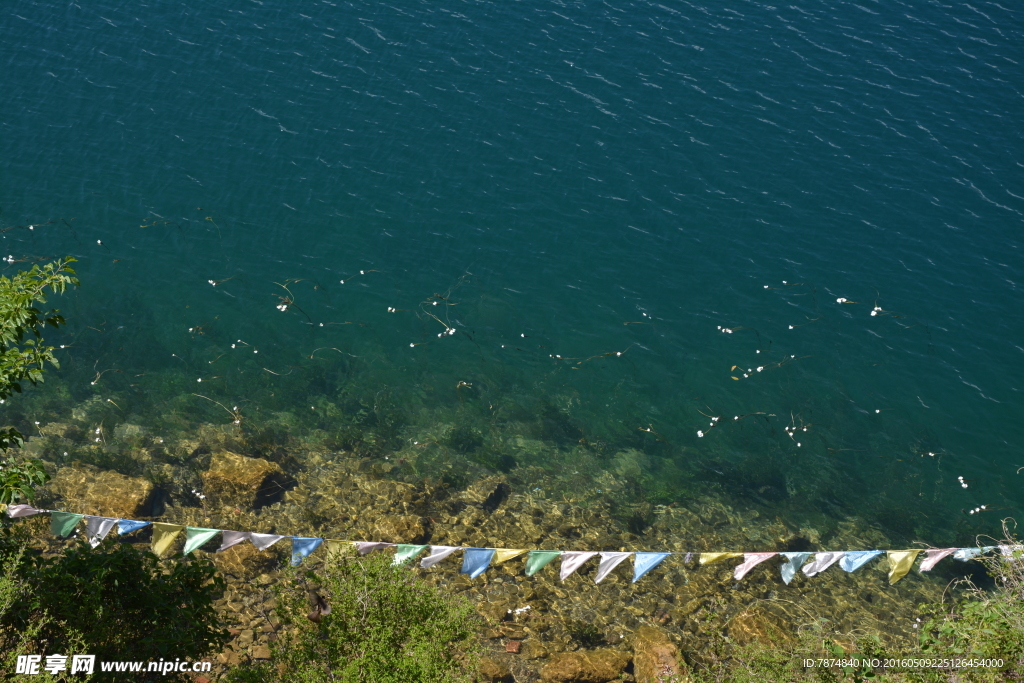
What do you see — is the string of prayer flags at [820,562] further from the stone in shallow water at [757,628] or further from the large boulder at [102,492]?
the large boulder at [102,492]

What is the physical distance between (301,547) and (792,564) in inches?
535

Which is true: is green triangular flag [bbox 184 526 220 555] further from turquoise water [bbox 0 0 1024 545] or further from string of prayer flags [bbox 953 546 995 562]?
string of prayer flags [bbox 953 546 995 562]

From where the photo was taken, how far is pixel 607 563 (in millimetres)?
22609

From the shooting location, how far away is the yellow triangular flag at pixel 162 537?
21.2 m

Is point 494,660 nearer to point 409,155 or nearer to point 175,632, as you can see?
point 175,632

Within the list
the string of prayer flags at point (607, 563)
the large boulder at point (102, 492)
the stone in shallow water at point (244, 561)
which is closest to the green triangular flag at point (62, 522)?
the large boulder at point (102, 492)

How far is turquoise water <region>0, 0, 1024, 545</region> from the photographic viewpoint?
29438 millimetres

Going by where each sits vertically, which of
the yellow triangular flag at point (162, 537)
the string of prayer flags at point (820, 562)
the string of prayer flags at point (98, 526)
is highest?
the string of prayer flags at point (820, 562)

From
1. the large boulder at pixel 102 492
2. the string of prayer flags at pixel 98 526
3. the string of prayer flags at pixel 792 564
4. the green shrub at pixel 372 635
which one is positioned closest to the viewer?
the green shrub at pixel 372 635

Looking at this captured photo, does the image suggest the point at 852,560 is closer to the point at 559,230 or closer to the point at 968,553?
the point at 968,553

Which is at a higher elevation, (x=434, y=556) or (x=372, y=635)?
(x=372, y=635)

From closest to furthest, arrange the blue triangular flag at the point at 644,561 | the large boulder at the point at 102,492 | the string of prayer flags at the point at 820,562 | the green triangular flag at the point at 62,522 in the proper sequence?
1. the green triangular flag at the point at 62,522
2. the blue triangular flag at the point at 644,561
3. the string of prayer flags at the point at 820,562
4. the large boulder at the point at 102,492

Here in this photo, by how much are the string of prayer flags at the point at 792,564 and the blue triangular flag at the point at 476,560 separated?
806 cm

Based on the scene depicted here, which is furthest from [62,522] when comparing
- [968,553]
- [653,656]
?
[968,553]
